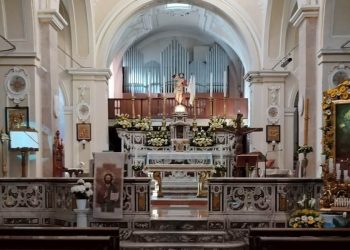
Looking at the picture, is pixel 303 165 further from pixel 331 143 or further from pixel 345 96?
pixel 345 96

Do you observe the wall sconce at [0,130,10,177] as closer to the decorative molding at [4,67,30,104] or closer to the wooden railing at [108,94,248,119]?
the decorative molding at [4,67,30,104]

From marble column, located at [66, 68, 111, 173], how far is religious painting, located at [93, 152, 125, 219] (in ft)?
26.6

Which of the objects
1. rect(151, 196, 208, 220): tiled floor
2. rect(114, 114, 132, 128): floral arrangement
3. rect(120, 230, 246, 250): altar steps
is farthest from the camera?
rect(114, 114, 132, 128): floral arrangement

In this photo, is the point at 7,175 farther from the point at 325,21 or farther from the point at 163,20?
the point at 163,20

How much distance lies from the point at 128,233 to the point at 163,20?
15.4 metres

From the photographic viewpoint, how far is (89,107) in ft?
56.6

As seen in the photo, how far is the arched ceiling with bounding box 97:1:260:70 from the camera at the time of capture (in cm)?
1778

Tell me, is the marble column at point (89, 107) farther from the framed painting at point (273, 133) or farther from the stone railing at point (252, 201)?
the stone railing at point (252, 201)

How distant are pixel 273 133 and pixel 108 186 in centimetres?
932

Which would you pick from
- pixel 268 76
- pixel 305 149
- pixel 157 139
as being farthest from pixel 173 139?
pixel 305 149

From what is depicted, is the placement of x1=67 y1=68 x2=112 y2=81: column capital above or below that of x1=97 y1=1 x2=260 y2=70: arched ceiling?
below

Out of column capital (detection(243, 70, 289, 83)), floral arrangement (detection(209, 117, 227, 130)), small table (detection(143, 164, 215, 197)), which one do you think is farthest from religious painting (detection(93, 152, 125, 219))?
floral arrangement (detection(209, 117, 227, 130))

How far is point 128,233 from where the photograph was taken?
853cm

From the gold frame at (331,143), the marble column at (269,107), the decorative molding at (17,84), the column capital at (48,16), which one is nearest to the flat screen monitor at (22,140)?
the decorative molding at (17,84)
